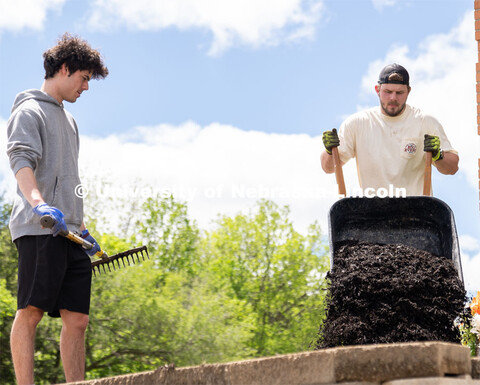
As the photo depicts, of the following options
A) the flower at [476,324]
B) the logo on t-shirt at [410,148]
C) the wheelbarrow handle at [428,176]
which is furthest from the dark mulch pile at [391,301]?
the logo on t-shirt at [410,148]

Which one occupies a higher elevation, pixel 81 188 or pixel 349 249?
pixel 81 188

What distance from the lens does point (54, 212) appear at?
289cm

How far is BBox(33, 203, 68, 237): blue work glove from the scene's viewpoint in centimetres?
286

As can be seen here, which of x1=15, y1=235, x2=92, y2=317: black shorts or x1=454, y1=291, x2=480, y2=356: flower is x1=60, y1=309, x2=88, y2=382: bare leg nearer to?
x1=15, y1=235, x2=92, y2=317: black shorts

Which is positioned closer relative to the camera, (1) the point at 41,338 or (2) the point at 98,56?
(2) the point at 98,56

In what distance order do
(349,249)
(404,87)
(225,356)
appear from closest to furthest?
1. (349,249)
2. (404,87)
3. (225,356)

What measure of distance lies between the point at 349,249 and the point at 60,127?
1613mm

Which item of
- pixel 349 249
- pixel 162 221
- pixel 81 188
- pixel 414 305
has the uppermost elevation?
pixel 162 221

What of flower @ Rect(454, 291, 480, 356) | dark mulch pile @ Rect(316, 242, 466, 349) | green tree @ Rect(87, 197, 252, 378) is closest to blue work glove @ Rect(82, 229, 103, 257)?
dark mulch pile @ Rect(316, 242, 466, 349)

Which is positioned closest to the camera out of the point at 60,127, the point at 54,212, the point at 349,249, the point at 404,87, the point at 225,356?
the point at 54,212

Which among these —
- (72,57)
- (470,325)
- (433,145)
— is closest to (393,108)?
(433,145)

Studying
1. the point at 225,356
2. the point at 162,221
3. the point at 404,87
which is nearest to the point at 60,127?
the point at 404,87

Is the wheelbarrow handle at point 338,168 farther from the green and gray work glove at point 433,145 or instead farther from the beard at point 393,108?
the green and gray work glove at point 433,145

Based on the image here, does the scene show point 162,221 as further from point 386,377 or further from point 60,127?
point 386,377
